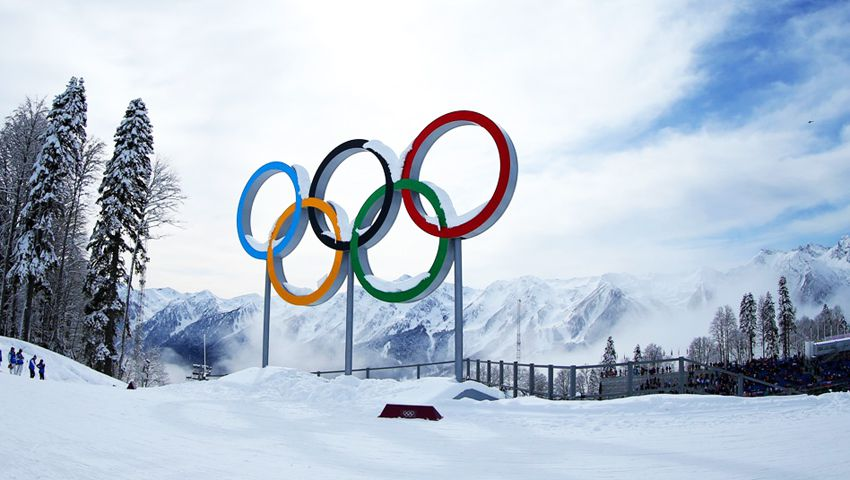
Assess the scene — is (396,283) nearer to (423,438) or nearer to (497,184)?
(497,184)

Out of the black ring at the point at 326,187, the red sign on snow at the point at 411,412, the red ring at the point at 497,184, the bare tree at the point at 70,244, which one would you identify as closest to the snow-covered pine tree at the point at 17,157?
the bare tree at the point at 70,244

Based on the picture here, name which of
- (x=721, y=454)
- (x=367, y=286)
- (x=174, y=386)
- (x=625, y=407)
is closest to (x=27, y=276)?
(x=174, y=386)

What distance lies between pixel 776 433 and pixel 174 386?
17801 millimetres

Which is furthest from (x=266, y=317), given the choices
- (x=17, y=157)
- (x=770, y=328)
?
(x=770, y=328)

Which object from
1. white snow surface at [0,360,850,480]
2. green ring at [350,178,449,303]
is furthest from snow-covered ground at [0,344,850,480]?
green ring at [350,178,449,303]

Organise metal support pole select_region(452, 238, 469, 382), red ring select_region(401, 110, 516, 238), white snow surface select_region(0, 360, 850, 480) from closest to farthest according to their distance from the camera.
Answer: white snow surface select_region(0, 360, 850, 480) → red ring select_region(401, 110, 516, 238) → metal support pole select_region(452, 238, 469, 382)

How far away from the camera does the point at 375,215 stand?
22.8m

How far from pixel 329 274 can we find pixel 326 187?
3.40 metres

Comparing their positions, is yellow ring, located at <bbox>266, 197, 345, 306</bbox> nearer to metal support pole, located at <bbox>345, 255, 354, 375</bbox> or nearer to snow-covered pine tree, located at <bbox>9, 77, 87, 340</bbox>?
metal support pole, located at <bbox>345, 255, 354, 375</bbox>

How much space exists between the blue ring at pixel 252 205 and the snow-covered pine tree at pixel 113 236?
7899 millimetres

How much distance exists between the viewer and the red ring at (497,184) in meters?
18.9

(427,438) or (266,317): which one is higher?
(266,317)

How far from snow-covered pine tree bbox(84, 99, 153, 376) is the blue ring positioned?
7899 millimetres

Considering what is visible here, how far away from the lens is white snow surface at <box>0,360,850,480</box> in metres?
8.01
